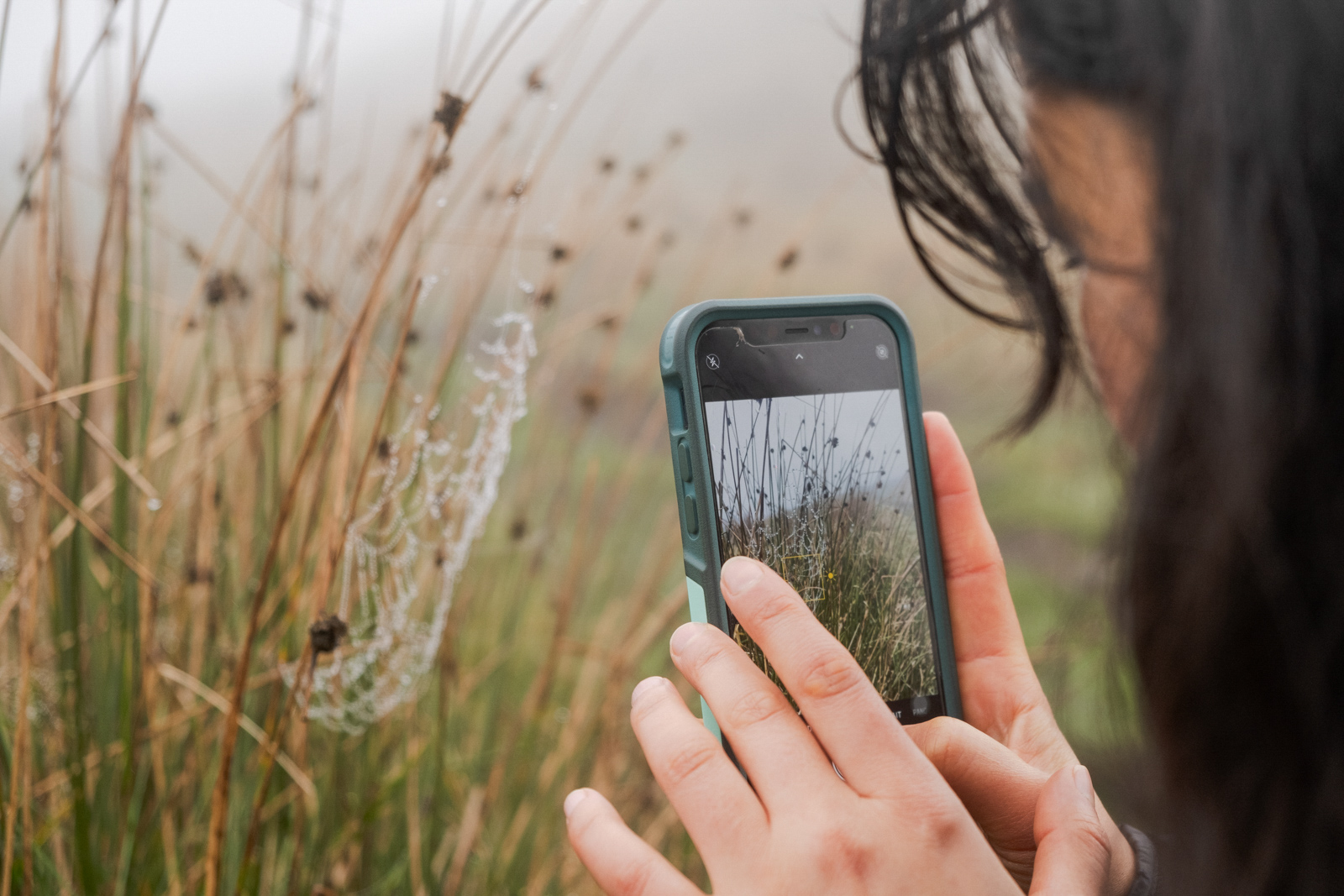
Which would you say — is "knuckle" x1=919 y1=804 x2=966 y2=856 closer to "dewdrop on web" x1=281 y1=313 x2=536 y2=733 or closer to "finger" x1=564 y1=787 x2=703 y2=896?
"finger" x1=564 y1=787 x2=703 y2=896

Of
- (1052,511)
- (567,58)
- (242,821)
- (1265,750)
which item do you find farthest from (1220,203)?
(1052,511)

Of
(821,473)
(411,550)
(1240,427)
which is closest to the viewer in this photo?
(1240,427)

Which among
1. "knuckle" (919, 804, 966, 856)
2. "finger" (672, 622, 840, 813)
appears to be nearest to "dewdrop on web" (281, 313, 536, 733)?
"finger" (672, 622, 840, 813)

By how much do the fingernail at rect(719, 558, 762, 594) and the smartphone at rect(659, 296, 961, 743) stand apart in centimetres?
9

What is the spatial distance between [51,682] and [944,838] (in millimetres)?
635

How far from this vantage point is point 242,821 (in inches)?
25.9

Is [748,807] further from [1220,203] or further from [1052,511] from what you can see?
[1052,511]

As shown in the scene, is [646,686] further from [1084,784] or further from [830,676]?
[1084,784]

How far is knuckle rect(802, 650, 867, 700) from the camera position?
374mm

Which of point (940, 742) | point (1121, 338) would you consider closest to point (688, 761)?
point (940, 742)

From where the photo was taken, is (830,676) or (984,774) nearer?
(830,676)

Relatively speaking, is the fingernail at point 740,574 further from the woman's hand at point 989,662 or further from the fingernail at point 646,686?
the woman's hand at point 989,662

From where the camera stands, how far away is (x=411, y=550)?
77 centimetres

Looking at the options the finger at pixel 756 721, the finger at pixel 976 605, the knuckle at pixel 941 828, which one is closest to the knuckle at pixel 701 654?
the finger at pixel 756 721
